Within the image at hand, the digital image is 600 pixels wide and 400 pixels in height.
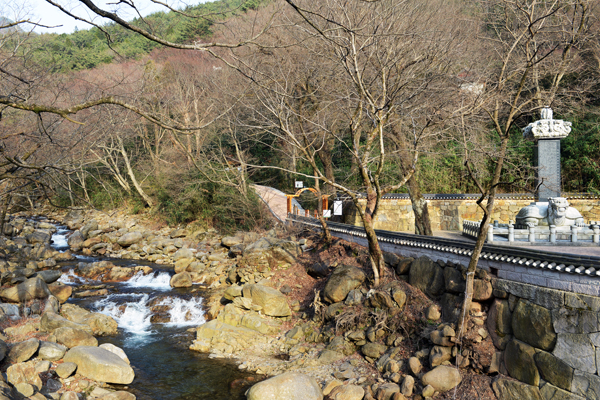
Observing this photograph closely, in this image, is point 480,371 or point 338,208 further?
point 338,208

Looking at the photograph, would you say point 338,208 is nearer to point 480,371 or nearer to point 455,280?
point 455,280

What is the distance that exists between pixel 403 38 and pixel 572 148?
12224 mm

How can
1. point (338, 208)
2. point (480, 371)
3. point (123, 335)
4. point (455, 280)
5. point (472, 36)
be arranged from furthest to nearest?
point (472, 36), point (338, 208), point (123, 335), point (455, 280), point (480, 371)

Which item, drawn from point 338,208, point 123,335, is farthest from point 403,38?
point 123,335

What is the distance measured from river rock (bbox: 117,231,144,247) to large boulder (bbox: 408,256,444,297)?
15874 mm

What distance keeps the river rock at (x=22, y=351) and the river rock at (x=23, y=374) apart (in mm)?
407

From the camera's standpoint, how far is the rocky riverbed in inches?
293

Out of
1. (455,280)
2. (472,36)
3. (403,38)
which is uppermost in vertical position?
(472,36)

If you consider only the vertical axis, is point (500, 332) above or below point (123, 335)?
above

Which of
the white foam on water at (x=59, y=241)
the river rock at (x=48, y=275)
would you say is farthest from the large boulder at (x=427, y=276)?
the white foam on water at (x=59, y=241)

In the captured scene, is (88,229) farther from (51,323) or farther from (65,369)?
(65,369)

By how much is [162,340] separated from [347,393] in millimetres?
5500

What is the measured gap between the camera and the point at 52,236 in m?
23.3

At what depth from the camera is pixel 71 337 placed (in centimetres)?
902
